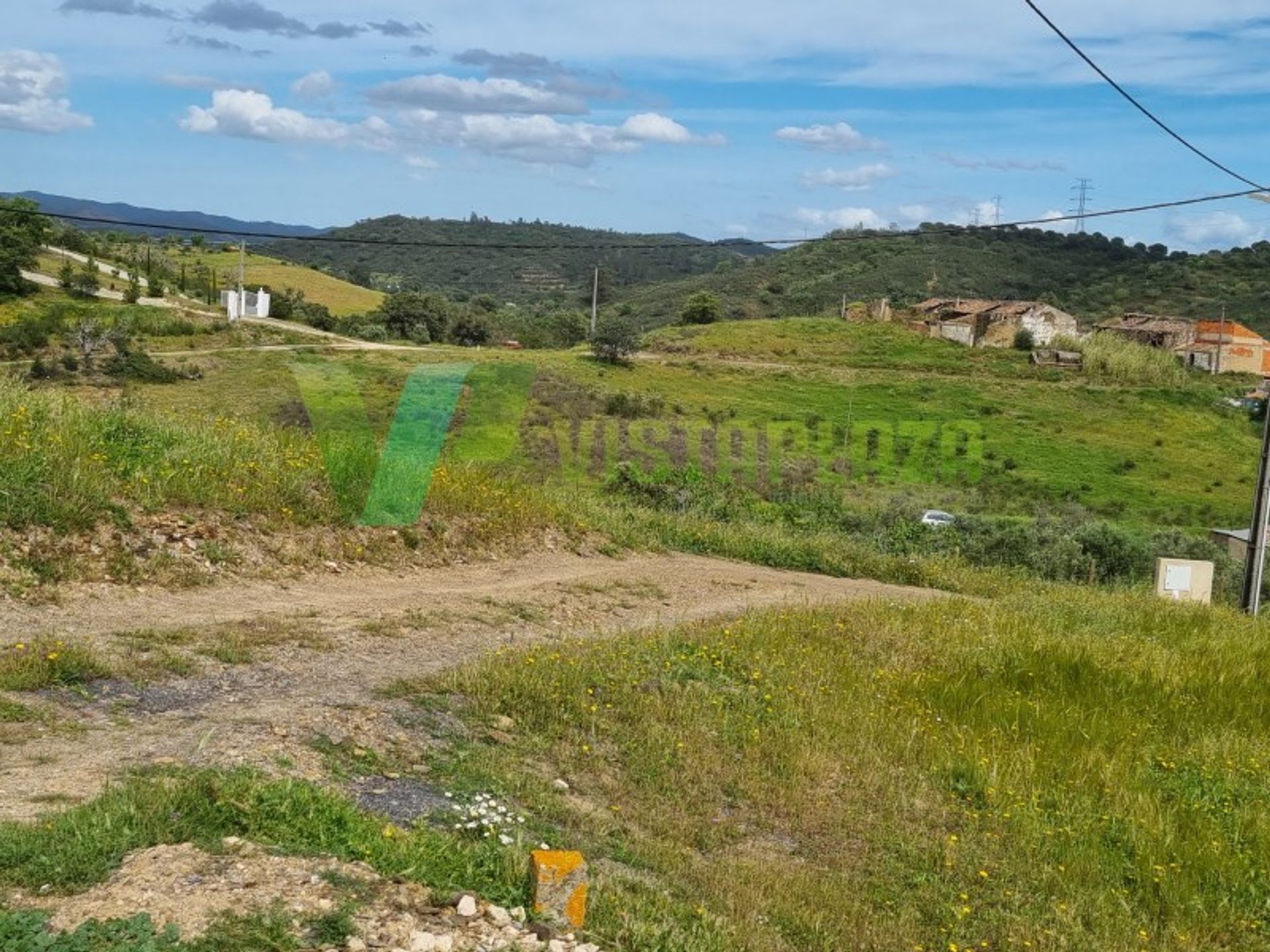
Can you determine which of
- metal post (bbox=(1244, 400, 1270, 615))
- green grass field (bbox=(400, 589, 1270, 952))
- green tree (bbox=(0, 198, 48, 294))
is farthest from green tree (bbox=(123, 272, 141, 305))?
green grass field (bbox=(400, 589, 1270, 952))

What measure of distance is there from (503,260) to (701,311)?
62.2 m

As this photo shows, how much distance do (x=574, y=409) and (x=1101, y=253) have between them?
84.4 metres

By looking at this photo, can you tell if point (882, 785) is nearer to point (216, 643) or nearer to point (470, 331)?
point (216, 643)

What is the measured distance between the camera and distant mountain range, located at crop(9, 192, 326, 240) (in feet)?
53.7

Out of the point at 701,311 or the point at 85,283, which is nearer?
the point at 85,283

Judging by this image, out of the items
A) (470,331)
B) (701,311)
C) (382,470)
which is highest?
(701,311)

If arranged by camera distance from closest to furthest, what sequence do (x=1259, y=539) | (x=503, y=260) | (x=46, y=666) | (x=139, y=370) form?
(x=46, y=666)
(x=1259, y=539)
(x=139, y=370)
(x=503, y=260)

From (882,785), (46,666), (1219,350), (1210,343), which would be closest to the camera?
(46,666)

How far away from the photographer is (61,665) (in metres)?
6.05

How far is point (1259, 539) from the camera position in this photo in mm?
15312

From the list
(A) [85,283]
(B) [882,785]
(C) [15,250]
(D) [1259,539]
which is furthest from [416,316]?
(B) [882,785]

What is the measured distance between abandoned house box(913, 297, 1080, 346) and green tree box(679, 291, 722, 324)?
14.0 metres

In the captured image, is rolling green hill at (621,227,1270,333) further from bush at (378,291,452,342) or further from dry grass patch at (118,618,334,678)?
dry grass patch at (118,618,334,678)

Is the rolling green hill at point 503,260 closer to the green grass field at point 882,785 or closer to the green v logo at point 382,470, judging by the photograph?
the green v logo at point 382,470
